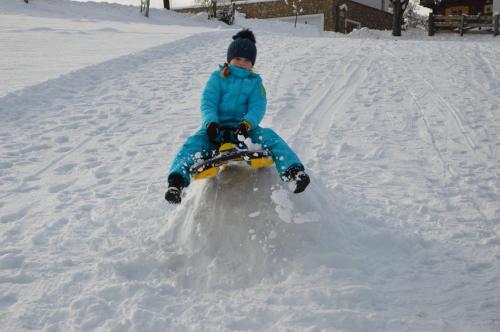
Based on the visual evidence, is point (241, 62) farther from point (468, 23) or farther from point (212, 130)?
point (468, 23)

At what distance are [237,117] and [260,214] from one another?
2.69 feet

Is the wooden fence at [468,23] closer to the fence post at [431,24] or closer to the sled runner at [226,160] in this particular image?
the fence post at [431,24]

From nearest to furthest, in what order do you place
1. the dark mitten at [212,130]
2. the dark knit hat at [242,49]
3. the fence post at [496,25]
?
→ 1. the dark mitten at [212,130]
2. the dark knit hat at [242,49]
3. the fence post at [496,25]

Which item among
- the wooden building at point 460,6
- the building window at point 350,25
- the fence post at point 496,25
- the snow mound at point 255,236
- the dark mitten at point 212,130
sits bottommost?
the snow mound at point 255,236

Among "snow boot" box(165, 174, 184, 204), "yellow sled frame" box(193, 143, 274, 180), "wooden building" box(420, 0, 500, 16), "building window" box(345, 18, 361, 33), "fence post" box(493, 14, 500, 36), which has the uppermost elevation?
"wooden building" box(420, 0, 500, 16)

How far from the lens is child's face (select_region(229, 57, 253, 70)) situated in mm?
3799

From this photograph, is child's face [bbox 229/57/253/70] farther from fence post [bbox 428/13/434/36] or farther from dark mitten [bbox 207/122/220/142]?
fence post [bbox 428/13/434/36]

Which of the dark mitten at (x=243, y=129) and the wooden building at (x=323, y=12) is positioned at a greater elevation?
the wooden building at (x=323, y=12)

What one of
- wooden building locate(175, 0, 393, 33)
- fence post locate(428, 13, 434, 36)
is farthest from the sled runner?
wooden building locate(175, 0, 393, 33)

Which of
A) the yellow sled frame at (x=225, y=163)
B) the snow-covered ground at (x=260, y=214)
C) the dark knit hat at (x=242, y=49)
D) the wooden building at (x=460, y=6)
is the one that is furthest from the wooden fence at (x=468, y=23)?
the yellow sled frame at (x=225, y=163)

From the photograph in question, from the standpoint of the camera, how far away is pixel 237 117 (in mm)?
3758

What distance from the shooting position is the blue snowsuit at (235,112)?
11.1ft

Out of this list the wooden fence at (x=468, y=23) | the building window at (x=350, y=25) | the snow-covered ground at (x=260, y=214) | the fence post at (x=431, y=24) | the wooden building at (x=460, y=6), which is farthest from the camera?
the building window at (x=350, y=25)

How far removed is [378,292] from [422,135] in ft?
13.6
